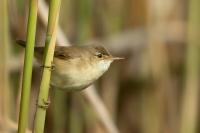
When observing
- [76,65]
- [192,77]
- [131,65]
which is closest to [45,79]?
[76,65]

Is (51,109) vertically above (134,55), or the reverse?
(134,55)

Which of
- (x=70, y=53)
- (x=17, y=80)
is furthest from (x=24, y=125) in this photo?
(x=17, y=80)

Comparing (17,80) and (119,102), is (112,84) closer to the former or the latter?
(119,102)

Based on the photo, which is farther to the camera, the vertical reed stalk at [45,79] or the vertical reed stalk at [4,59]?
the vertical reed stalk at [4,59]

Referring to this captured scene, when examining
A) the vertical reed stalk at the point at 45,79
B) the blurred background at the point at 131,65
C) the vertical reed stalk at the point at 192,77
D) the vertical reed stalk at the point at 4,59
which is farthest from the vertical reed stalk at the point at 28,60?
the vertical reed stalk at the point at 192,77

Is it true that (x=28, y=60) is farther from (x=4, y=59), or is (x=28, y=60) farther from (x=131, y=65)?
(x=131, y=65)

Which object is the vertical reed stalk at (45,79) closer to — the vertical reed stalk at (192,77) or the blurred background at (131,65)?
the blurred background at (131,65)

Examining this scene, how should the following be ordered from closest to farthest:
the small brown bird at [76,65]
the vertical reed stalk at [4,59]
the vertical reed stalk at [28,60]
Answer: the vertical reed stalk at [28,60] → the vertical reed stalk at [4,59] → the small brown bird at [76,65]
